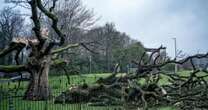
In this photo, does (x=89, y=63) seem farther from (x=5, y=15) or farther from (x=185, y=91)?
(x=5, y=15)

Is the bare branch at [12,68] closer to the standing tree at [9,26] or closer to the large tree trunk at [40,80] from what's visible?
the large tree trunk at [40,80]

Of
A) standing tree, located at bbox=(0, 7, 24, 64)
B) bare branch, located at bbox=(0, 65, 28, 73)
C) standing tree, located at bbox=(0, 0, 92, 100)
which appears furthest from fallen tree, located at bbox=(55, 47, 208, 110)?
standing tree, located at bbox=(0, 7, 24, 64)

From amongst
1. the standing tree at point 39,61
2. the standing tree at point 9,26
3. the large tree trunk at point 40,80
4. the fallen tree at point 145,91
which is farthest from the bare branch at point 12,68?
the standing tree at point 9,26

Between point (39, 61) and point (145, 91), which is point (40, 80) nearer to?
point (39, 61)

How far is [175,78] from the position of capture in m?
15.3

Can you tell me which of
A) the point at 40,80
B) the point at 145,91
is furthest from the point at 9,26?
the point at 145,91

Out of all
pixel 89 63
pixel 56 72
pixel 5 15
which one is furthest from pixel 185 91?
pixel 5 15

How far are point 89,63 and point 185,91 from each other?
12396mm

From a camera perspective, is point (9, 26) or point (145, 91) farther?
point (9, 26)

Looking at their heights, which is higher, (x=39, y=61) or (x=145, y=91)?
(x=39, y=61)

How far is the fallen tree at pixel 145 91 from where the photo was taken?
43.1ft

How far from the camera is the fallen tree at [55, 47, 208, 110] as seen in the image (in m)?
13.1

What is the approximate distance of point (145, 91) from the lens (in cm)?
1380

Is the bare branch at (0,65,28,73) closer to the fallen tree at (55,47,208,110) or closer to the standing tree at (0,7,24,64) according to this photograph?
the fallen tree at (55,47,208,110)
